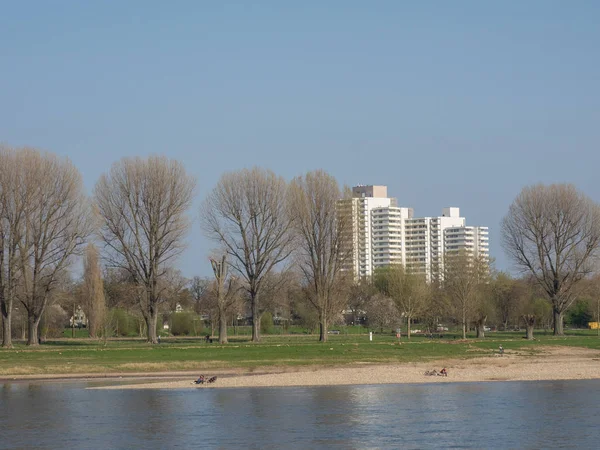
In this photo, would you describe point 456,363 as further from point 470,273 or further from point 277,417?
point 470,273

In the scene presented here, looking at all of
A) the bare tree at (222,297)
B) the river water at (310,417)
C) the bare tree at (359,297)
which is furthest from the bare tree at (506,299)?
the river water at (310,417)

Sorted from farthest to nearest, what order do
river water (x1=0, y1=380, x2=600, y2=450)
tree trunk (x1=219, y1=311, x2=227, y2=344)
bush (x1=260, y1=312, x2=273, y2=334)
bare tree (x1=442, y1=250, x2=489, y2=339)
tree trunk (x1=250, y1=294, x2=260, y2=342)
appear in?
bush (x1=260, y1=312, x2=273, y2=334), bare tree (x1=442, y1=250, x2=489, y2=339), tree trunk (x1=250, y1=294, x2=260, y2=342), tree trunk (x1=219, y1=311, x2=227, y2=344), river water (x1=0, y1=380, x2=600, y2=450)

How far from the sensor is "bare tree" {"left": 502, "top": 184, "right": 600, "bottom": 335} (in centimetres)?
9344

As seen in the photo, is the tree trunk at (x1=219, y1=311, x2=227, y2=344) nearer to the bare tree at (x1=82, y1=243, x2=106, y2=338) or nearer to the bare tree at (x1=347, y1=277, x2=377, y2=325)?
the bare tree at (x1=82, y1=243, x2=106, y2=338)

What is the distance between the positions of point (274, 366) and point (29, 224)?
28.4 metres

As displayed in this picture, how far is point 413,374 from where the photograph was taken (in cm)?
4869

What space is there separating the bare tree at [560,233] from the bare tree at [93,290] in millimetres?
46148

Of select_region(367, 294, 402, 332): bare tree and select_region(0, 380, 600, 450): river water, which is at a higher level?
select_region(367, 294, 402, 332): bare tree

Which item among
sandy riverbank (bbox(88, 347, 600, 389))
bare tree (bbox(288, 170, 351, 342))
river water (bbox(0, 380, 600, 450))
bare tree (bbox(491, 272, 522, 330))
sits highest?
bare tree (bbox(288, 170, 351, 342))

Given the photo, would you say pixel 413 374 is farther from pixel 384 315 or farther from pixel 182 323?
pixel 182 323

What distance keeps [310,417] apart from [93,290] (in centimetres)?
4652

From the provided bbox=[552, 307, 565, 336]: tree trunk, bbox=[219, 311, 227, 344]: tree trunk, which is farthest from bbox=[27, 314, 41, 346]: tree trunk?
bbox=[552, 307, 565, 336]: tree trunk

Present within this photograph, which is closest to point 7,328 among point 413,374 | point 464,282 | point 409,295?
point 413,374

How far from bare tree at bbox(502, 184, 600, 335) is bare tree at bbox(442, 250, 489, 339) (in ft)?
24.2
